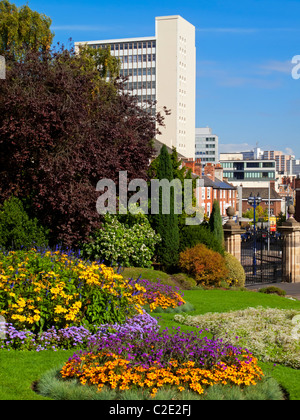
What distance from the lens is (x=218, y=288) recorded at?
878 inches

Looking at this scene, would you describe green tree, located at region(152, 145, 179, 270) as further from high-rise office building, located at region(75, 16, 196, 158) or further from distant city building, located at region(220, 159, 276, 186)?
distant city building, located at region(220, 159, 276, 186)

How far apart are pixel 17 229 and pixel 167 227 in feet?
24.4

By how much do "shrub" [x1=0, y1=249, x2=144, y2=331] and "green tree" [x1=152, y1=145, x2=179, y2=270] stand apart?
12852 mm

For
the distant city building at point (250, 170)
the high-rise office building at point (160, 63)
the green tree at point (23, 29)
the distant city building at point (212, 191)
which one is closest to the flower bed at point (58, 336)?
the green tree at point (23, 29)

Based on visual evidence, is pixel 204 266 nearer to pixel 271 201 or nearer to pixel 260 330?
pixel 260 330

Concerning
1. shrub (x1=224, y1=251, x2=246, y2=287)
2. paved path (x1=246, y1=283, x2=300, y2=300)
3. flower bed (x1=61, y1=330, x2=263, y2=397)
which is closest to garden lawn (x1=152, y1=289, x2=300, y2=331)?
flower bed (x1=61, y1=330, x2=263, y2=397)

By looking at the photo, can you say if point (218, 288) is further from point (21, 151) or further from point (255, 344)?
point (255, 344)

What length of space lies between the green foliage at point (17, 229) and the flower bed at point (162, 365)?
34.8 ft

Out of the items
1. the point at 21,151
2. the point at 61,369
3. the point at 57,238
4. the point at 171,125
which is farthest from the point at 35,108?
the point at 171,125

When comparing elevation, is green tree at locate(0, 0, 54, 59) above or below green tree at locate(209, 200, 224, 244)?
above

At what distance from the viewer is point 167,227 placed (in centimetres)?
2400

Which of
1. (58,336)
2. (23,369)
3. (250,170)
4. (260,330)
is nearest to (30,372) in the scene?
(23,369)

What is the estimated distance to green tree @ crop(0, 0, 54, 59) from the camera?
31.2 metres

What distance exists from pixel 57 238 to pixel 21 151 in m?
3.27
